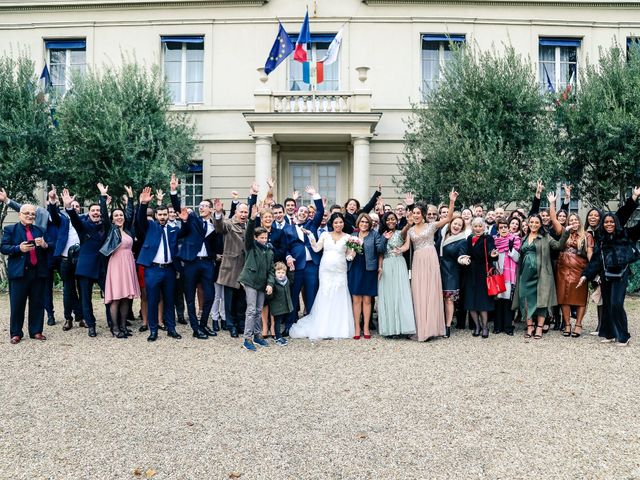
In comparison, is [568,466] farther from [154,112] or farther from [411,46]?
[411,46]

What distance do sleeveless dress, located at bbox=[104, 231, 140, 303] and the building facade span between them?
32.0 ft

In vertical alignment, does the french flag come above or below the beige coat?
above

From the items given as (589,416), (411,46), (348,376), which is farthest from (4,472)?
(411,46)

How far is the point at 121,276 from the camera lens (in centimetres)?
859

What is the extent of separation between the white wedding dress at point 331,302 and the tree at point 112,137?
7534 millimetres

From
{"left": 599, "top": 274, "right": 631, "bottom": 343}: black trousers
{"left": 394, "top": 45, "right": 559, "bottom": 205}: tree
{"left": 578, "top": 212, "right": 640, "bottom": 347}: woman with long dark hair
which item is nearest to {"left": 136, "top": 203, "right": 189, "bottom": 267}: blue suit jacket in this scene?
{"left": 578, "top": 212, "right": 640, "bottom": 347}: woman with long dark hair

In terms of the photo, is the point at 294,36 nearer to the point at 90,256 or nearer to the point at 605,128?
the point at 605,128

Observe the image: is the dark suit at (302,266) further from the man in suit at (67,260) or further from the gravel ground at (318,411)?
the man in suit at (67,260)

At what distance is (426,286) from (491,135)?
23.3 feet

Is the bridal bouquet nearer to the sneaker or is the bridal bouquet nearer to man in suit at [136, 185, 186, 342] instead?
the sneaker

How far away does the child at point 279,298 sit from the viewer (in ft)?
27.7

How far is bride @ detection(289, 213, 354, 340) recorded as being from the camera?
876cm

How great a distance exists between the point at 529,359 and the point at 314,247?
3.50 metres

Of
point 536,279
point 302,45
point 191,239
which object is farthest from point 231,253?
point 302,45
